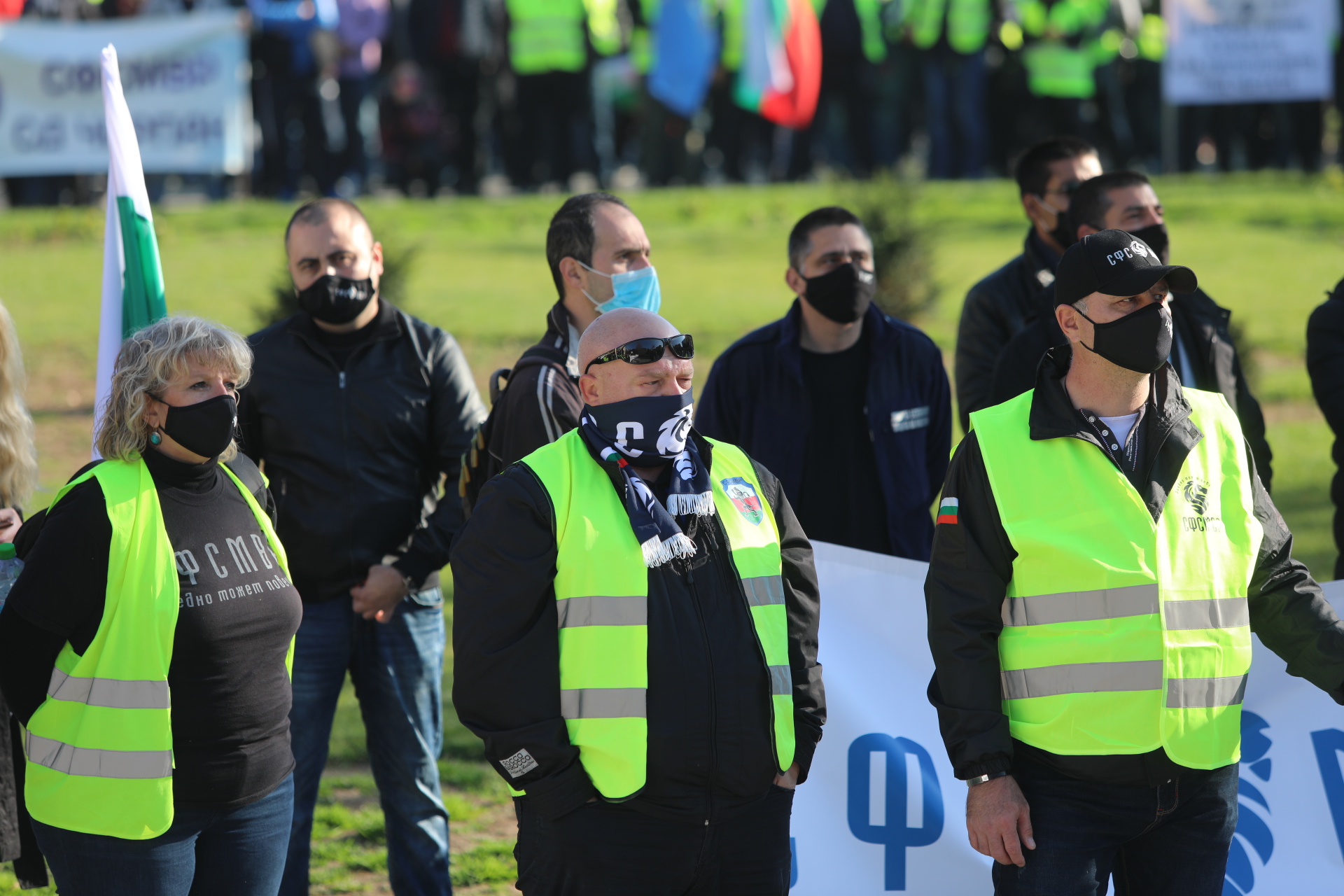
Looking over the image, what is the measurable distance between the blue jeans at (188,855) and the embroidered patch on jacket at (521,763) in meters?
0.82

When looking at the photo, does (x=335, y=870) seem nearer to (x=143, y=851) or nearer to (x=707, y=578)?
(x=143, y=851)

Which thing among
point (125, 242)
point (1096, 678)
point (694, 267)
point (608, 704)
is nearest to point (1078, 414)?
point (1096, 678)

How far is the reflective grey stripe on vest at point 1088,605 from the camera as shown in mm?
Result: 3418

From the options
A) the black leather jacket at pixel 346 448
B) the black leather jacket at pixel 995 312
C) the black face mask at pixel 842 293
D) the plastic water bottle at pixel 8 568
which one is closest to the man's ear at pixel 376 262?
the black leather jacket at pixel 346 448

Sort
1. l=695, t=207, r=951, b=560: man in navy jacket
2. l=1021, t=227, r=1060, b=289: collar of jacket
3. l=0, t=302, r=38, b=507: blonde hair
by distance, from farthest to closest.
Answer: l=1021, t=227, r=1060, b=289: collar of jacket → l=695, t=207, r=951, b=560: man in navy jacket → l=0, t=302, r=38, b=507: blonde hair

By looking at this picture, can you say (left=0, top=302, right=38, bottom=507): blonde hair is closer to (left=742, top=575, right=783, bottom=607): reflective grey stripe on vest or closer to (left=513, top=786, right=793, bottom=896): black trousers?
(left=513, top=786, right=793, bottom=896): black trousers

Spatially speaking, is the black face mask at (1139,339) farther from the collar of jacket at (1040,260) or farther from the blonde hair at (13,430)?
the blonde hair at (13,430)

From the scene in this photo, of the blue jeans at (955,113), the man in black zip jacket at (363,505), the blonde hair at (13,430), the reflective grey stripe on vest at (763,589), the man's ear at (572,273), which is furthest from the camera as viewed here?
the blue jeans at (955,113)

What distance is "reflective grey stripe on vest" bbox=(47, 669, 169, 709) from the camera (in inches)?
137

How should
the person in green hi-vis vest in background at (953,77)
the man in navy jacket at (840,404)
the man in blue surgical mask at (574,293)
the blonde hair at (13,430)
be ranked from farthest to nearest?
the person in green hi-vis vest in background at (953,77) < the man in navy jacket at (840,404) < the man in blue surgical mask at (574,293) < the blonde hair at (13,430)

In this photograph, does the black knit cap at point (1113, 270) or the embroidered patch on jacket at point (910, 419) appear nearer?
the black knit cap at point (1113, 270)

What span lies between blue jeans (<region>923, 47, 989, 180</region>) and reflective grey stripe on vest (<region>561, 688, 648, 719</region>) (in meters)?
14.7

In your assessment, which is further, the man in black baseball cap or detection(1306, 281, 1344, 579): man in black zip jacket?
detection(1306, 281, 1344, 579): man in black zip jacket

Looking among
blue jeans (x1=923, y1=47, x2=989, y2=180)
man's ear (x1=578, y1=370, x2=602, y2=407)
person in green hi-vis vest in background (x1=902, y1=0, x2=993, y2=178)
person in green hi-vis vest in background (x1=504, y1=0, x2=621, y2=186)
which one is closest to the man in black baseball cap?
man's ear (x1=578, y1=370, x2=602, y2=407)
